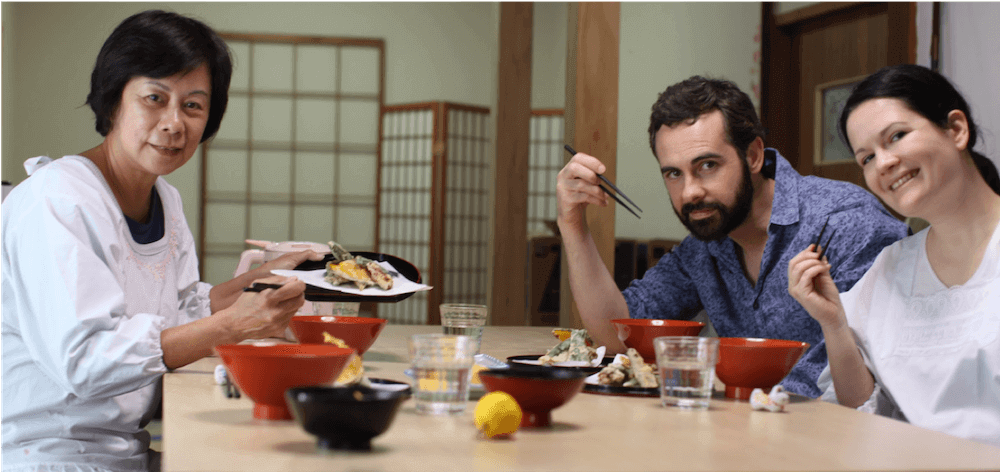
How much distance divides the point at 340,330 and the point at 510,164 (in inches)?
93.1

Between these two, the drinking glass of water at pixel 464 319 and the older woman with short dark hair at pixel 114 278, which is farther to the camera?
the drinking glass of water at pixel 464 319

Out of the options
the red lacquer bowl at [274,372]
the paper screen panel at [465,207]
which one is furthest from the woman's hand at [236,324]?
the paper screen panel at [465,207]

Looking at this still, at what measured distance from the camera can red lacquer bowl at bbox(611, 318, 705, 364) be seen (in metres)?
1.37

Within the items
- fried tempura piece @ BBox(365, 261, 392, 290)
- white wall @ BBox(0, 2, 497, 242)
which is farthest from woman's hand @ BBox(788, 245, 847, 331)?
white wall @ BBox(0, 2, 497, 242)

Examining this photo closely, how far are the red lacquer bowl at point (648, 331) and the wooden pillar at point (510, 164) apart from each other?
2.20 m

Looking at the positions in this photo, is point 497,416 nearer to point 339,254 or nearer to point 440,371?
point 440,371

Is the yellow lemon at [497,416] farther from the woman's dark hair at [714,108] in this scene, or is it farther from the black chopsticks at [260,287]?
the woman's dark hair at [714,108]

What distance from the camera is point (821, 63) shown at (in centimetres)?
491

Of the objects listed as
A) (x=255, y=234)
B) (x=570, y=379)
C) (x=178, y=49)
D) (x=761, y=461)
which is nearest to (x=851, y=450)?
(x=761, y=461)

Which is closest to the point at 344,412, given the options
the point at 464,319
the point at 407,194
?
the point at 464,319

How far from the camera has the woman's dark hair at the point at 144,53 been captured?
1462 mm

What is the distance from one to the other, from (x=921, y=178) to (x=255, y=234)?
5.96 meters

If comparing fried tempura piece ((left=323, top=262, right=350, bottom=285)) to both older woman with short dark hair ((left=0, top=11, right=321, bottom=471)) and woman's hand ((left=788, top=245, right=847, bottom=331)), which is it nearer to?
older woman with short dark hair ((left=0, top=11, right=321, bottom=471))

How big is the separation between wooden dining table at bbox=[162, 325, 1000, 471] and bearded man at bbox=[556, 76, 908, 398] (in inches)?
28.3
